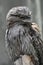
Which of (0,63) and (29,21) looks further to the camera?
(0,63)

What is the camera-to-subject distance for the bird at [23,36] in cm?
272

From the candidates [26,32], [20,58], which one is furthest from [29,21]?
[20,58]

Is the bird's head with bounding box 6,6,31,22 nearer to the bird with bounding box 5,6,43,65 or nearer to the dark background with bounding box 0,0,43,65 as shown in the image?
the bird with bounding box 5,6,43,65

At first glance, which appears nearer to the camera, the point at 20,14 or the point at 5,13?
the point at 20,14

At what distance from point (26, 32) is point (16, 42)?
104 millimetres

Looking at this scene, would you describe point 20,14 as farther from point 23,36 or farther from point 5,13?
point 5,13

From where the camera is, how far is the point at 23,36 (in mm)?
2746

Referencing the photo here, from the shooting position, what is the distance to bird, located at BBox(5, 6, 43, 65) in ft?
8.94

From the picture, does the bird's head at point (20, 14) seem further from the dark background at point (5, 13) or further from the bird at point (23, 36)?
the dark background at point (5, 13)

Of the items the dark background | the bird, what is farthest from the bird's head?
the dark background

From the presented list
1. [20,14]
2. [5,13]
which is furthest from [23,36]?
[5,13]

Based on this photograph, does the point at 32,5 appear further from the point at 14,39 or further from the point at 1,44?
the point at 14,39

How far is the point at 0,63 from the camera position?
12.6 feet

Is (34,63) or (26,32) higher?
(26,32)
